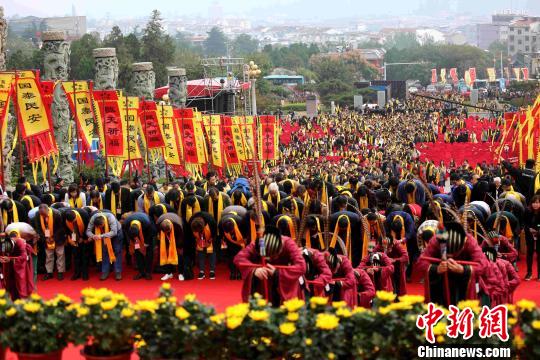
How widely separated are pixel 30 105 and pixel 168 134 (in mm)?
5552

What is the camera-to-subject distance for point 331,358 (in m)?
8.70

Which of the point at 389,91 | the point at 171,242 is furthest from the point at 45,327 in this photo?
the point at 389,91

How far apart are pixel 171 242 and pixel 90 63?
152 ft

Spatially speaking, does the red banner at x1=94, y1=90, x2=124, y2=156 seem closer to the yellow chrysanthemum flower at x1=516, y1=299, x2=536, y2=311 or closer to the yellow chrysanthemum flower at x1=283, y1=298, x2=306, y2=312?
the yellow chrysanthemum flower at x1=283, y1=298, x2=306, y2=312

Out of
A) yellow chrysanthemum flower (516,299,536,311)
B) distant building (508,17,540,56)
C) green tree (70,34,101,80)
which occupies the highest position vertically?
yellow chrysanthemum flower (516,299,536,311)

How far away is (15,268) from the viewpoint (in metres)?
13.1

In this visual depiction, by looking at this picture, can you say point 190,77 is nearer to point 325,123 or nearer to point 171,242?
point 325,123

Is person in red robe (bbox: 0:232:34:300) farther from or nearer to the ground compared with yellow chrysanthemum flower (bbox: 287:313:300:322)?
nearer to the ground

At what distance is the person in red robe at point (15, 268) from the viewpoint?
516 inches

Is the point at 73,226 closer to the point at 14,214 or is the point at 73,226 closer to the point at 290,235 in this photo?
the point at 14,214

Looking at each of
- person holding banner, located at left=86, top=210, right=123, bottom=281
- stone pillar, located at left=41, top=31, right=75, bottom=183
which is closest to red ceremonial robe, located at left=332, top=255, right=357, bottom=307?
person holding banner, located at left=86, top=210, right=123, bottom=281

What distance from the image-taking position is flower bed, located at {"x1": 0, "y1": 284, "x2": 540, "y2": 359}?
8.70 meters

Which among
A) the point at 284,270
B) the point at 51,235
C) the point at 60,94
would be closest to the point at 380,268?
the point at 284,270

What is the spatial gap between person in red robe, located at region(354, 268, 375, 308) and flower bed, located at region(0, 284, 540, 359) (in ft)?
11.0
